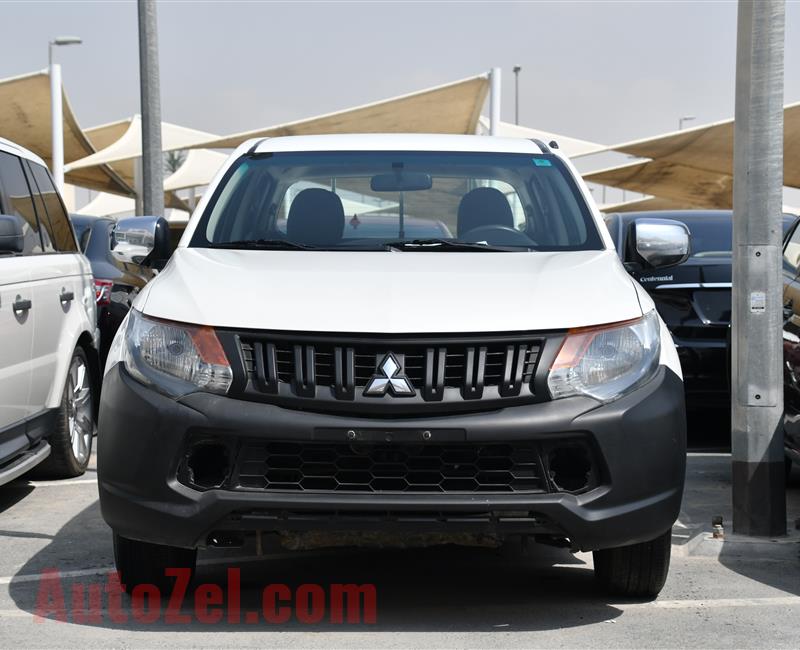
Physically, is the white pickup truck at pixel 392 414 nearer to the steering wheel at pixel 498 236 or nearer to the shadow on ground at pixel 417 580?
the shadow on ground at pixel 417 580

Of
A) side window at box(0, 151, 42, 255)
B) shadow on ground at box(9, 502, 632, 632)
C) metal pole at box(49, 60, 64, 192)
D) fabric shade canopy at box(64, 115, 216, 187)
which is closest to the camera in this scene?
shadow on ground at box(9, 502, 632, 632)

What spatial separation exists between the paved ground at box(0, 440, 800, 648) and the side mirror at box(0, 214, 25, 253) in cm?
128

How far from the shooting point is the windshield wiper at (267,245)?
17.6 feet

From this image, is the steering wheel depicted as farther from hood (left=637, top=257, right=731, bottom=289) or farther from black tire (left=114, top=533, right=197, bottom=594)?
hood (left=637, top=257, right=731, bottom=289)

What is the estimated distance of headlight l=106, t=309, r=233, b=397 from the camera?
4434 millimetres

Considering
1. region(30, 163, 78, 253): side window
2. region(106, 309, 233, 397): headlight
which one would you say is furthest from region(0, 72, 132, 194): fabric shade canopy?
region(106, 309, 233, 397): headlight

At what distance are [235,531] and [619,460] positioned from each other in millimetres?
1222

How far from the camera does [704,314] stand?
896cm

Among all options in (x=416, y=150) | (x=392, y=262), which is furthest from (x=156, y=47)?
(x=392, y=262)

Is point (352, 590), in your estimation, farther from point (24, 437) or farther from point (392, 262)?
point (24, 437)

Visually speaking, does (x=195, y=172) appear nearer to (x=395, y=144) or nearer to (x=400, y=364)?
(x=395, y=144)

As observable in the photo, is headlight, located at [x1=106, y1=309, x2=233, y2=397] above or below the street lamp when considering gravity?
below

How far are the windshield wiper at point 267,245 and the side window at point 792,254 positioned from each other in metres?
3.06

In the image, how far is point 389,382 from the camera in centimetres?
436
